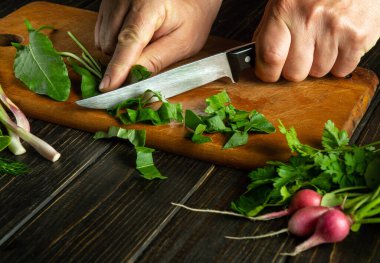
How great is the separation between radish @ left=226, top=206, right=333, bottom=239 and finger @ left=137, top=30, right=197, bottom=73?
2.44ft

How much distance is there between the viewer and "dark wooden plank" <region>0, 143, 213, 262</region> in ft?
4.49

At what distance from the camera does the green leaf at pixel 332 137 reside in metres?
1.54

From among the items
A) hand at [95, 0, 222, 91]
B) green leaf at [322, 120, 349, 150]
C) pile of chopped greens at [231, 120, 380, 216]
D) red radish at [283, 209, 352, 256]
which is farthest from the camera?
hand at [95, 0, 222, 91]

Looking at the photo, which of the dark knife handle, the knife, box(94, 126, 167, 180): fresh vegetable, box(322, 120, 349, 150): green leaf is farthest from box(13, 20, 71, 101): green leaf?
box(322, 120, 349, 150): green leaf

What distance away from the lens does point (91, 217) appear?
1454 millimetres

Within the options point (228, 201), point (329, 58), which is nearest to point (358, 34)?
point (329, 58)

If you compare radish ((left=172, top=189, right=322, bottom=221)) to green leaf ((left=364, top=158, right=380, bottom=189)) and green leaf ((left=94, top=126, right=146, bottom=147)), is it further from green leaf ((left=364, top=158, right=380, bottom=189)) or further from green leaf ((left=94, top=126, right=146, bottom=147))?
green leaf ((left=94, top=126, right=146, bottom=147))

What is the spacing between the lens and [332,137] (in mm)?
1548

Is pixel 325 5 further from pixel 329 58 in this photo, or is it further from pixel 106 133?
pixel 106 133

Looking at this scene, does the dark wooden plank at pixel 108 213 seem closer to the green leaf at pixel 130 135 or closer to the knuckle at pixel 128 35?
the green leaf at pixel 130 135

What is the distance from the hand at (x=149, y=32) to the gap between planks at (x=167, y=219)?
439mm

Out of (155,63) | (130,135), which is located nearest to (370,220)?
(130,135)

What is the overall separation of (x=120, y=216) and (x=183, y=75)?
0.51m

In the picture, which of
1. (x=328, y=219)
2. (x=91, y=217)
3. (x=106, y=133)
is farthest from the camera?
(x=106, y=133)
